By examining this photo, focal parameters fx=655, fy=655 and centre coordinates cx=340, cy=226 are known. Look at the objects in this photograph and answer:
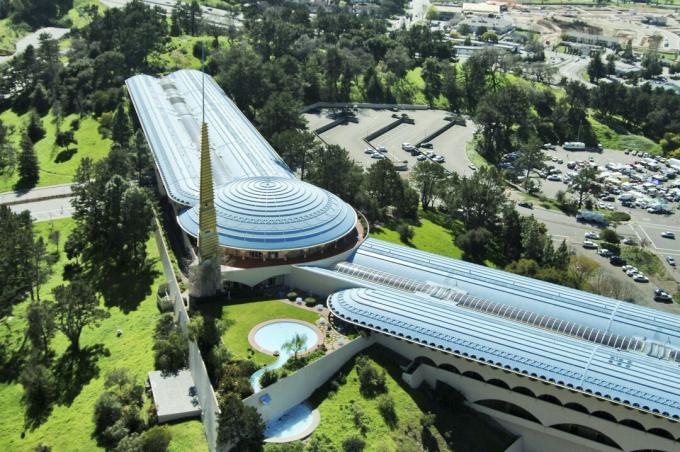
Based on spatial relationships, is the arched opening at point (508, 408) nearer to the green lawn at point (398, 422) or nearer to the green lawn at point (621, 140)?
the green lawn at point (398, 422)

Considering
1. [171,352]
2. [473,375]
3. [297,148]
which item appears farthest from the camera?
[297,148]

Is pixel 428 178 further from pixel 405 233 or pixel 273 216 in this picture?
pixel 273 216

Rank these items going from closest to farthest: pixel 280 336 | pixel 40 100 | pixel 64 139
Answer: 1. pixel 280 336
2. pixel 64 139
3. pixel 40 100

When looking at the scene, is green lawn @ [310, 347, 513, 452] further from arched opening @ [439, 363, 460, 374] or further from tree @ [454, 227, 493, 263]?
tree @ [454, 227, 493, 263]

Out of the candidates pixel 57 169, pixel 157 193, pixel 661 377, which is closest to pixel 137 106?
pixel 57 169

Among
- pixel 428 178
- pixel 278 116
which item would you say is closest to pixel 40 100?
pixel 278 116

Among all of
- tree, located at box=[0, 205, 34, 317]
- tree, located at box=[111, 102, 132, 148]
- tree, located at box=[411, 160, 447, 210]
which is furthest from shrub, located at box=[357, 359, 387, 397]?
tree, located at box=[111, 102, 132, 148]
